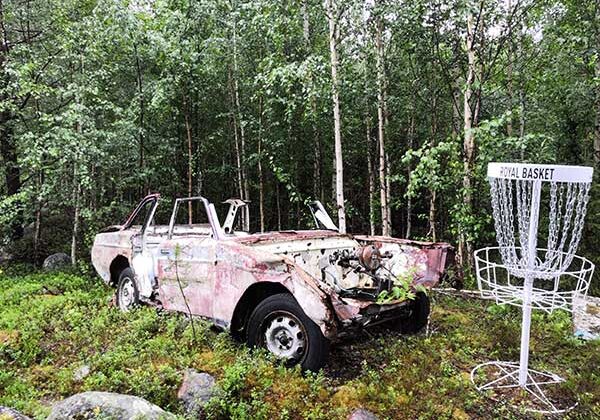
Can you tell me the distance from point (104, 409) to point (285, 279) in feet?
5.56

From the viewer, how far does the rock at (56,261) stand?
9.50 meters

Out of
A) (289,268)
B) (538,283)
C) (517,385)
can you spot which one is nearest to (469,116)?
(538,283)

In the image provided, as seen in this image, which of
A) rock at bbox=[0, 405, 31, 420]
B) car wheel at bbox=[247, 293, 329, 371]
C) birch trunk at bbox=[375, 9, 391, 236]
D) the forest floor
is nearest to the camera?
rock at bbox=[0, 405, 31, 420]

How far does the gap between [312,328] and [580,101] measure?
820 centimetres

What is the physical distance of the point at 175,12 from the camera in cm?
812

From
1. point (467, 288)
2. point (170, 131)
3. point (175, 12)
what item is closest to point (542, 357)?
point (467, 288)

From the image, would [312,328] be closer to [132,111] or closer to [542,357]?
[542,357]

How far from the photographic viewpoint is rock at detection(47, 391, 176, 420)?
2896mm

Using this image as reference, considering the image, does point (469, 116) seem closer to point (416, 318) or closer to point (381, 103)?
point (381, 103)

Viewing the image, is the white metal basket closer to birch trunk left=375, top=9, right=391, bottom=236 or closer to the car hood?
the car hood

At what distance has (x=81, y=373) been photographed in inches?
157

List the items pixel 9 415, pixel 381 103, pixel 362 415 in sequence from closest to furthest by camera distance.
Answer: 1. pixel 9 415
2. pixel 362 415
3. pixel 381 103

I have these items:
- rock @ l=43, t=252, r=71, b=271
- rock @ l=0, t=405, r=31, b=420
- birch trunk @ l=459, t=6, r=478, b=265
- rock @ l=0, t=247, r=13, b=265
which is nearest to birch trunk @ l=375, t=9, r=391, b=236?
birch trunk @ l=459, t=6, r=478, b=265

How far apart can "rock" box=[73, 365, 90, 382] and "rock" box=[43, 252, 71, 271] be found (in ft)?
20.4
